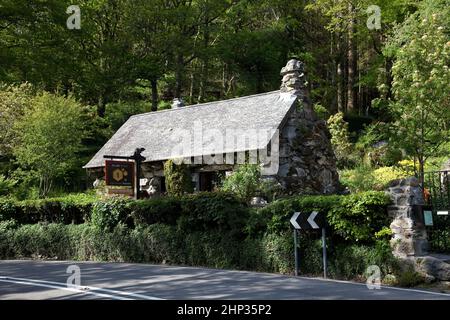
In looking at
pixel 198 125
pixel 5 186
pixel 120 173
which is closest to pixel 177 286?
pixel 120 173

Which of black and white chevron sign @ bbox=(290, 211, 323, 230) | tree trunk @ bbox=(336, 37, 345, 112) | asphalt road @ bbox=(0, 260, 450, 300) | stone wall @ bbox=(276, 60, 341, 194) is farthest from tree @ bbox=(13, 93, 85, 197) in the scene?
black and white chevron sign @ bbox=(290, 211, 323, 230)

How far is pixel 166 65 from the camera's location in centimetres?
4200

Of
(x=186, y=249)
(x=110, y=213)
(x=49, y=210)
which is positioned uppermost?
(x=49, y=210)

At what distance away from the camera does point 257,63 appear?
40.3 m

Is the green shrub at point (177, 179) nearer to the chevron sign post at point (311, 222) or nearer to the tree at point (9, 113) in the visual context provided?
the chevron sign post at point (311, 222)

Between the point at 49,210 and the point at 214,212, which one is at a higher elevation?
the point at 49,210

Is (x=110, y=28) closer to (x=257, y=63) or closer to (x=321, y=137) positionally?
(x=257, y=63)

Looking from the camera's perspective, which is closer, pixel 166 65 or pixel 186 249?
pixel 186 249

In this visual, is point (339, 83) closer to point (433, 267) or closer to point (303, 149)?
point (303, 149)

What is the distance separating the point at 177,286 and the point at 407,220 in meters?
4.95

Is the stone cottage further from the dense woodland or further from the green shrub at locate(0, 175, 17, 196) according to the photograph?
the green shrub at locate(0, 175, 17, 196)

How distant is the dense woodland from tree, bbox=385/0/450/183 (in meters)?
5.02

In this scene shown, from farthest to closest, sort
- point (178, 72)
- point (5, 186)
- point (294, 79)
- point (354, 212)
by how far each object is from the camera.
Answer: point (178, 72) → point (5, 186) → point (294, 79) → point (354, 212)

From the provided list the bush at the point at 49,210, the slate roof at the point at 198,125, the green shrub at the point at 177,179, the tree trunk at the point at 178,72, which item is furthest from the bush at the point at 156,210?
the tree trunk at the point at 178,72
